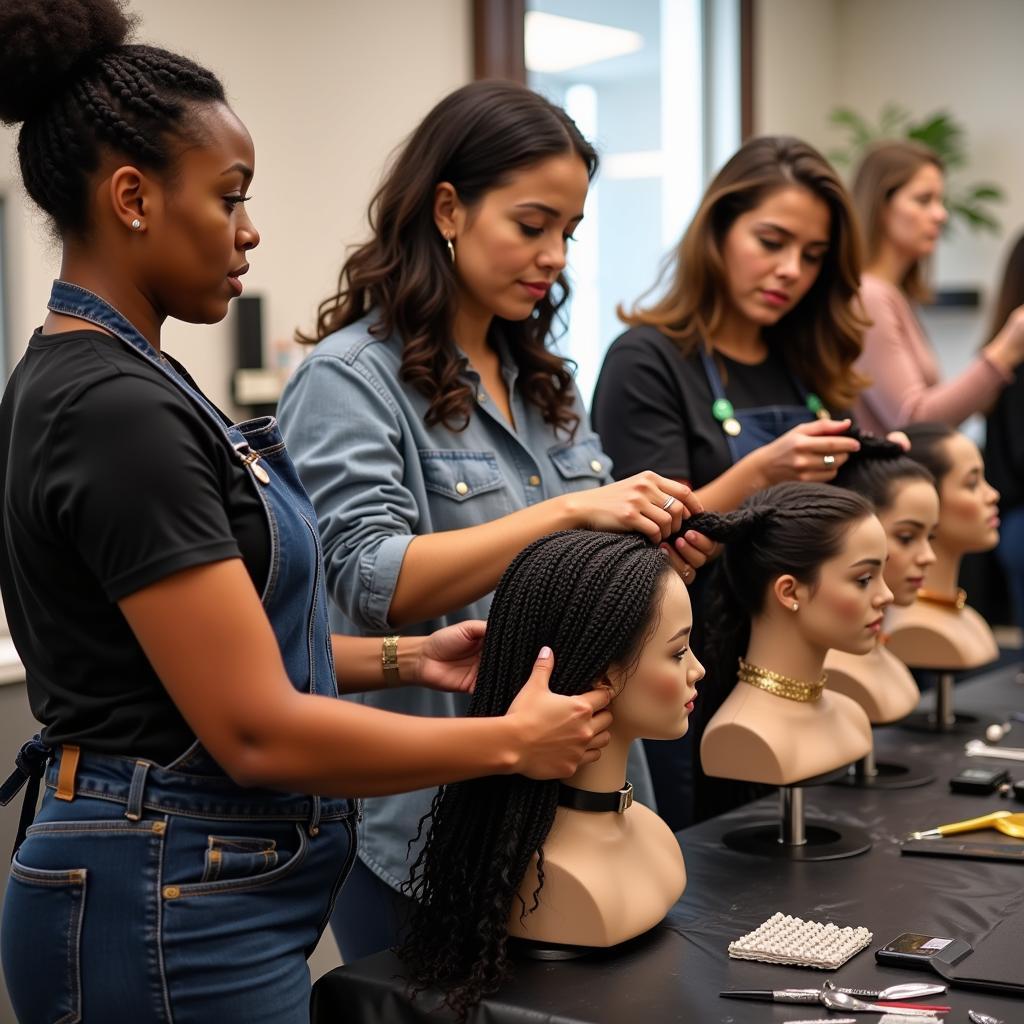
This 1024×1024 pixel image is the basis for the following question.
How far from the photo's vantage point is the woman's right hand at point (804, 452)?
207 cm

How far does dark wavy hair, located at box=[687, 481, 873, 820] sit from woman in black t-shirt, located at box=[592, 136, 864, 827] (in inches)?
10.9

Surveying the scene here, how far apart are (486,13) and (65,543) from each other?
3.55 meters

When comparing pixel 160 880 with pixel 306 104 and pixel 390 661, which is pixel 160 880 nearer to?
pixel 390 661

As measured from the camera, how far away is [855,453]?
7.47ft

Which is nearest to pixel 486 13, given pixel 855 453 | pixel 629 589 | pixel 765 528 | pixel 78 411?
pixel 855 453

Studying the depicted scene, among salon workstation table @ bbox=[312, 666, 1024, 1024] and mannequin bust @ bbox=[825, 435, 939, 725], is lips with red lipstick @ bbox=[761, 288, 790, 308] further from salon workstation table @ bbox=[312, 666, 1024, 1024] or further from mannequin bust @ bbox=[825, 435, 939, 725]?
salon workstation table @ bbox=[312, 666, 1024, 1024]

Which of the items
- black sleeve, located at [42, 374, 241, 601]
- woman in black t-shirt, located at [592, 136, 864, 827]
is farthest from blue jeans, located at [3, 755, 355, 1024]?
woman in black t-shirt, located at [592, 136, 864, 827]

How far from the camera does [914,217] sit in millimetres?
3643

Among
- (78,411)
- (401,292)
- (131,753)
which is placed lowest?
(131,753)

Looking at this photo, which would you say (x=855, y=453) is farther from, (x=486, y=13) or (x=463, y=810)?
(x=486, y=13)

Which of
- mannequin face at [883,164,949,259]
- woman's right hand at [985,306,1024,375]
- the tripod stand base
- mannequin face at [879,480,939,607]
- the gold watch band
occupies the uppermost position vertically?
mannequin face at [883,164,949,259]

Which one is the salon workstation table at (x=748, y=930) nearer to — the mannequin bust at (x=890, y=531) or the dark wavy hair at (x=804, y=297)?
the mannequin bust at (x=890, y=531)

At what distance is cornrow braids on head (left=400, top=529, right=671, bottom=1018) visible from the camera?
145cm

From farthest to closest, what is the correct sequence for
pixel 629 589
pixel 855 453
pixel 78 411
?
pixel 855 453 → pixel 629 589 → pixel 78 411
